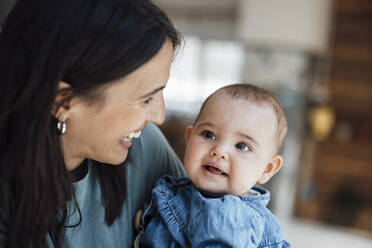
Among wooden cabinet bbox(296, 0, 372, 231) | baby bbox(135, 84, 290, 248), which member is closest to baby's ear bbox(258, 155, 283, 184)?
baby bbox(135, 84, 290, 248)

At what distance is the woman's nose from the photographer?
106 cm

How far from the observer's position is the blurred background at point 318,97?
458 centimetres

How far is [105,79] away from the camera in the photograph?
0.90 metres

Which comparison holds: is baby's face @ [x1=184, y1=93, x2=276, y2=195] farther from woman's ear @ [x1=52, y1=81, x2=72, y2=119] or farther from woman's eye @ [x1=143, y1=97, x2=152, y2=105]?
woman's ear @ [x1=52, y1=81, x2=72, y2=119]

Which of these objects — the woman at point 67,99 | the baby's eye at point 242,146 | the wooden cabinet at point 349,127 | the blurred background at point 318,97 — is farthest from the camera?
the wooden cabinet at point 349,127

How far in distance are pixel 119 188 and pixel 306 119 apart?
166 inches

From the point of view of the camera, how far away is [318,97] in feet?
16.3

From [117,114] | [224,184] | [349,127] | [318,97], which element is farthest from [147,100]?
[349,127]

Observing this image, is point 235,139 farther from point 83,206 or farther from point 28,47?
point 28,47

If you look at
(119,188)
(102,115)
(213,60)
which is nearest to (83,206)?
(119,188)

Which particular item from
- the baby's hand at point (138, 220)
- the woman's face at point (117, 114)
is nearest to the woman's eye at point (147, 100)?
the woman's face at point (117, 114)

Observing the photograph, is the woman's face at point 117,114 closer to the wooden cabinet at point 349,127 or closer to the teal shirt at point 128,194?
the teal shirt at point 128,194

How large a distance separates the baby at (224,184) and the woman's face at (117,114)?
0.59ft

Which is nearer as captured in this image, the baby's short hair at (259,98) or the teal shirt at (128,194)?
the teal shirt at (128,194)
